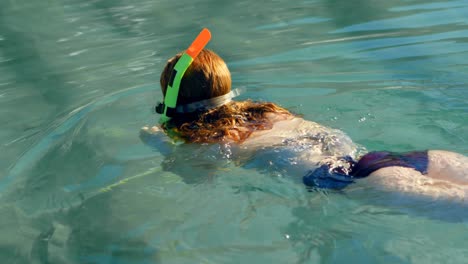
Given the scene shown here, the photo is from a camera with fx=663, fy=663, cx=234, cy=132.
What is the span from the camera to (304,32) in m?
5.05

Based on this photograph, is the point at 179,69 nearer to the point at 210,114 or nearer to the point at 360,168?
the point at 210,114

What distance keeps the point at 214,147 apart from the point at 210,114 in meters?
0.16

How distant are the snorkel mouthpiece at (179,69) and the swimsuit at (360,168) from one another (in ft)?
2.36

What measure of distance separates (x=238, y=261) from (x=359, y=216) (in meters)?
0.53

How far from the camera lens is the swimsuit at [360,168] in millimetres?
2766

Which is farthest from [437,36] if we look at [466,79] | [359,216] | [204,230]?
[204,230]

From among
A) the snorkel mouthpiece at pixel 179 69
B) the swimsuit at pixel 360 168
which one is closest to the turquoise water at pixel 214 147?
the swimsuit at pixel 360 168

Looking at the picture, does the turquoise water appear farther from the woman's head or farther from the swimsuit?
the woman's head

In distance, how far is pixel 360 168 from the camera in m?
2.81

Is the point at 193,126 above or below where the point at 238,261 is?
above

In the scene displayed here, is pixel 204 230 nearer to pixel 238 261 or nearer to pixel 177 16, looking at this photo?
pixel 238 261

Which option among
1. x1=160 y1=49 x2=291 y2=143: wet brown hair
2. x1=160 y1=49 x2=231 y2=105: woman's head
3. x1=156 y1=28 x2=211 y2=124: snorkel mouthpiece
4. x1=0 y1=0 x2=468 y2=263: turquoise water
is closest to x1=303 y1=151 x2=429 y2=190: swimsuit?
x1=0 y1=0 x2=468 y2=263: turquoise water

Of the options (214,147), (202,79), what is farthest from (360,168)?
(202,79)

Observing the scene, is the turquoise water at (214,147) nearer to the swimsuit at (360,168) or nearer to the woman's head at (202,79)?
the swimsuit at (360,168)
